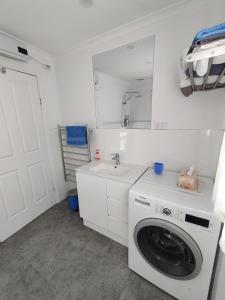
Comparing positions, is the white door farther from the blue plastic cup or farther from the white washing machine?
the blue plastic cup

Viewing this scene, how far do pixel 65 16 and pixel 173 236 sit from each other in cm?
216

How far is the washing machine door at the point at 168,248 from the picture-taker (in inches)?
36.5

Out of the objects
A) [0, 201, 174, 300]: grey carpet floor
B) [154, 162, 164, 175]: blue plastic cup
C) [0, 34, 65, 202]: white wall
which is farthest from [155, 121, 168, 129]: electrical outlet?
[0, 34, 65, 202]: white wall

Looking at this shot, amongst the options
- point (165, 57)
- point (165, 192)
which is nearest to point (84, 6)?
point (165, 57)

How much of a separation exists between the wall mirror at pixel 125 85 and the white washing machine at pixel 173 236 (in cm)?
84

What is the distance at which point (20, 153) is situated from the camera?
185 centimetres

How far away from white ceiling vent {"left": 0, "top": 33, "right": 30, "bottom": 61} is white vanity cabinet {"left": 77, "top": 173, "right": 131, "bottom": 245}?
5.11ft

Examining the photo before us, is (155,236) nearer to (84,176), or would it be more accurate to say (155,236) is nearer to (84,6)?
(84,176)

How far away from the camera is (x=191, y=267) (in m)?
0.96

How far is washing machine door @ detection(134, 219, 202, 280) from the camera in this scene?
3.05 feet

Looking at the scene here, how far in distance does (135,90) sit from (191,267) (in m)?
1.69

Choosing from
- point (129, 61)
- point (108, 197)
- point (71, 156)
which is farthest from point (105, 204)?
point (129, 61)

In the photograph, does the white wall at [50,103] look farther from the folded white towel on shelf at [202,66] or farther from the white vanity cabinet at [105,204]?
the folded white towel on shelf at [202,66]

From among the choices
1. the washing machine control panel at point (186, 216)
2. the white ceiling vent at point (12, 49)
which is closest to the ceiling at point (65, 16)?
the white ceiling vent at point (12, 49)
